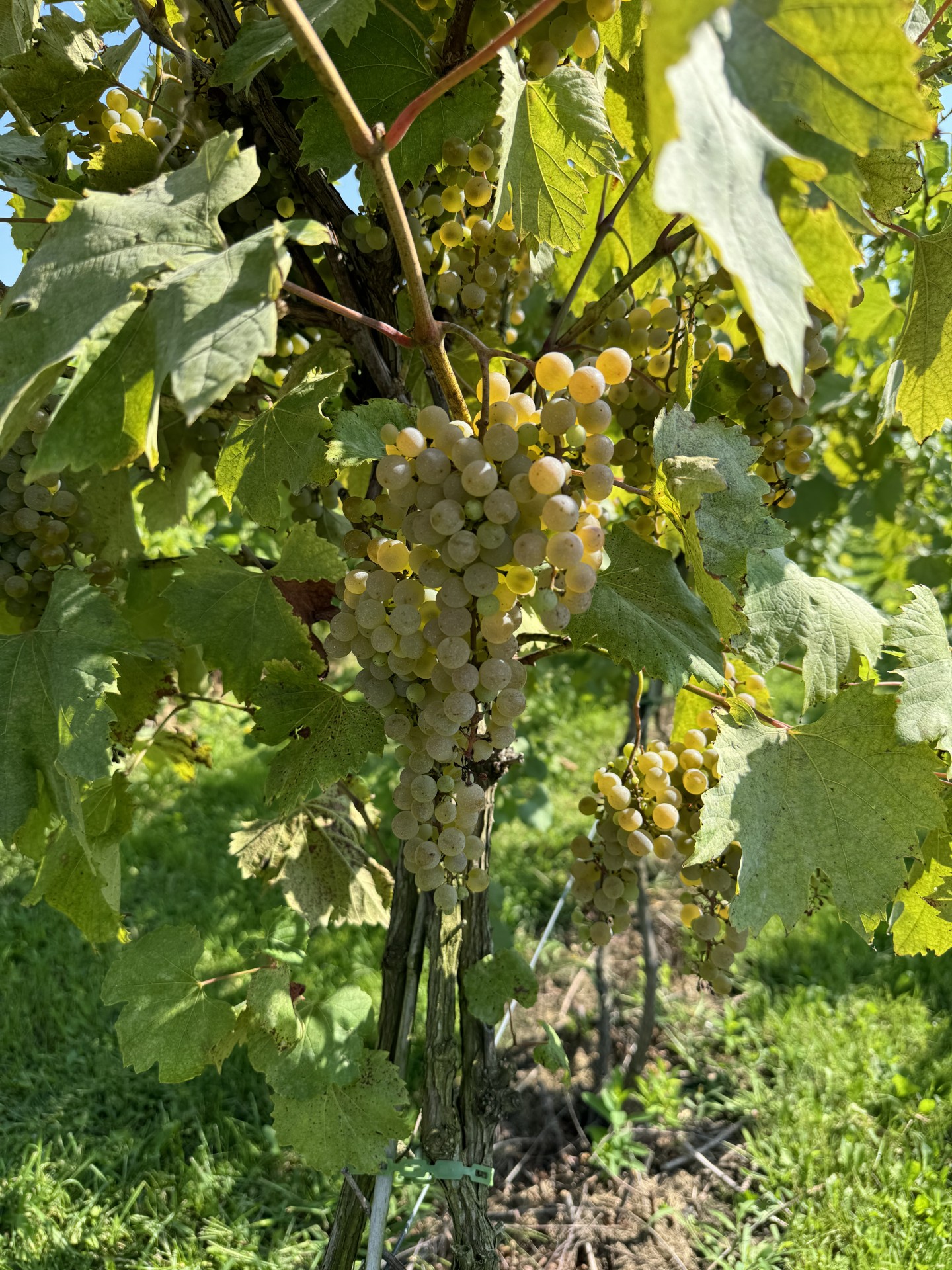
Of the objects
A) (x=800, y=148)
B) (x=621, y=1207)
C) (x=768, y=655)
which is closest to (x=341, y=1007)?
(x=768, y=655)

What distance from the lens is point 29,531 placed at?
1.16 metres

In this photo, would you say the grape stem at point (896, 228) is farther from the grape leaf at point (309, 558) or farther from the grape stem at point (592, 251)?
the grape leaf at point (309, 558)

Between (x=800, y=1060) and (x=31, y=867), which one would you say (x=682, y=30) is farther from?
(x=31, y=867)

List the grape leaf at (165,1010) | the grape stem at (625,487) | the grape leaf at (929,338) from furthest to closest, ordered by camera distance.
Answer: the grape leaf at (165,1010) → the grape leaf at (929,338) → the grape stem at (625,487)

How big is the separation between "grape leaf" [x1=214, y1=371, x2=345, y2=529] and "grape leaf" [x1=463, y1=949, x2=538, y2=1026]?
733 millimetres

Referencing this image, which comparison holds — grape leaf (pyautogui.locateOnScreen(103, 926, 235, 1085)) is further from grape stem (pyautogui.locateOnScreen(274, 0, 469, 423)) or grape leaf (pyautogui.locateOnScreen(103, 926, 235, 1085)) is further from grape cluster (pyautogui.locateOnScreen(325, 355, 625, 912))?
grape stem (pyautogui.locateOnScreen(274, 0, 469, 423))

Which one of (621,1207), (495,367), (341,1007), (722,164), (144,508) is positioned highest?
(722,164)

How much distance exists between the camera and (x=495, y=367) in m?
1.09

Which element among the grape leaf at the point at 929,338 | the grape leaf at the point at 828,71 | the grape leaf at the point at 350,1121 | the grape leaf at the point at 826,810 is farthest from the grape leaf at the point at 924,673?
the grape leaf at the point at 350,1121

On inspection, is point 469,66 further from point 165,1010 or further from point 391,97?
point 165,1010

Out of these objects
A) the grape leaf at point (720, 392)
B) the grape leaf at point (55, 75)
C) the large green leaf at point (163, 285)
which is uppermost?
the grape leaf at point (55, 75)

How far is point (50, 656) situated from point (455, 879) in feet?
1.85

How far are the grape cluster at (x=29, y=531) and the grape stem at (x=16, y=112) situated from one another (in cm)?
34

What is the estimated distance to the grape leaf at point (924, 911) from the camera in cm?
113
